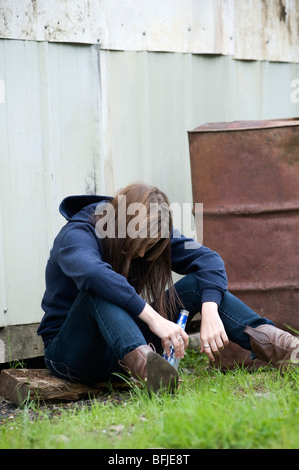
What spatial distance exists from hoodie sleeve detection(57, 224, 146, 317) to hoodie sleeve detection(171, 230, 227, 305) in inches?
16.2

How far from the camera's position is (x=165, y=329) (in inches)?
121

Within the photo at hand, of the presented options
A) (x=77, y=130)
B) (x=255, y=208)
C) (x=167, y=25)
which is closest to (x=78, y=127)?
(x=77, y=130)

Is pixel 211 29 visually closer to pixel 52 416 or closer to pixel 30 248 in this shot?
pixel 30 248

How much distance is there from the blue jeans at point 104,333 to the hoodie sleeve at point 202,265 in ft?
0.20

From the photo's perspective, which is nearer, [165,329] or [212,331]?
[165,329]

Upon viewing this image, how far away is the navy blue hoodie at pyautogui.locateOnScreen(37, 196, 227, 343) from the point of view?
3059 mm

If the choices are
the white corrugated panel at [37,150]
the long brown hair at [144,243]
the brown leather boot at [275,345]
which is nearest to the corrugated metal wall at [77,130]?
the white corrugated panel at [37,150]

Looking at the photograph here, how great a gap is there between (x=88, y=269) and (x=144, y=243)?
292 millimetres

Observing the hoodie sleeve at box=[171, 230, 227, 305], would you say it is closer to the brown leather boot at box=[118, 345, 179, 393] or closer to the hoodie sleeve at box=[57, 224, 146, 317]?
the hoodie sleeve at box=[57, 224, 146, 317]

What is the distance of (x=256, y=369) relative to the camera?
397 cm

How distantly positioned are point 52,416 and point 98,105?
1.85 m

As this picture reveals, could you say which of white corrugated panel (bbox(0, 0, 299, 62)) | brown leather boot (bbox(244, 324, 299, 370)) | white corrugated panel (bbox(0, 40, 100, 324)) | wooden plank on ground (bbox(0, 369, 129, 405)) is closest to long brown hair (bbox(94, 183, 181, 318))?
brown leather boot (bbox(244, 324, 299, 370))

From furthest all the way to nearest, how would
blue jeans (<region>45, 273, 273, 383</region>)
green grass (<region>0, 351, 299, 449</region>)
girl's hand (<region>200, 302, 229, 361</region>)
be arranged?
girl's hand (<region>200, 302, 229, 361</region>)
blue jeans (<region>45, 273, 273, 383</region>)
green grass (<region>0, 351, 299, 449</region>)

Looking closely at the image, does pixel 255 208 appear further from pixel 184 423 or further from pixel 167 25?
pixel 184 423
